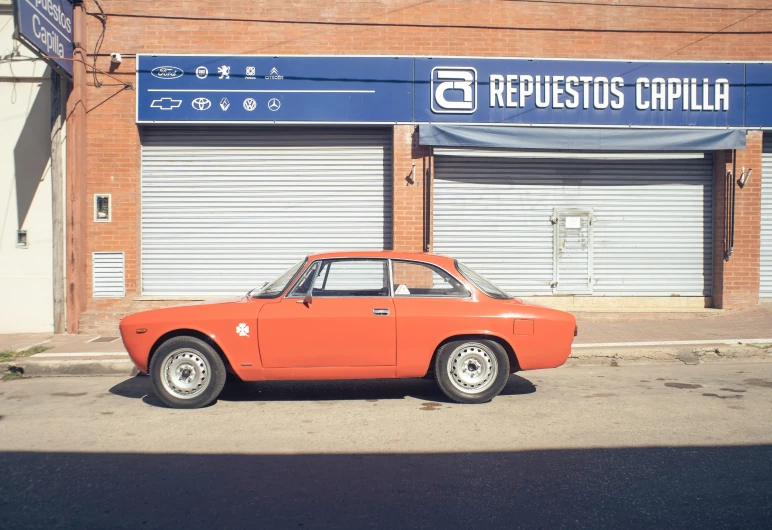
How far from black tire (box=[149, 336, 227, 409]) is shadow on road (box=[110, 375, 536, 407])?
0.32 m

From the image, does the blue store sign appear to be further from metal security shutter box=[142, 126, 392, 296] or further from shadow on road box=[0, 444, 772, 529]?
shadow on road box=[0, 444, 772, 529]

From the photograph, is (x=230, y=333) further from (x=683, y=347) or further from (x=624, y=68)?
(x=624, y=68)

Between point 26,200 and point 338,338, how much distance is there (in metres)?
7.54

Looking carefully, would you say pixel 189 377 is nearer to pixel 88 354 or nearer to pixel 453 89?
pixel 88 354

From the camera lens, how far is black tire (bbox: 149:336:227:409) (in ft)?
21.0

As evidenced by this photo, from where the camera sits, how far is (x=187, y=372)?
6512 millimetres

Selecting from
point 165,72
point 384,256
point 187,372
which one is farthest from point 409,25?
point 187,372

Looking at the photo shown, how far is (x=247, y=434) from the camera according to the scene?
18.4 ft

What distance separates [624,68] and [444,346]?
25.2 ft

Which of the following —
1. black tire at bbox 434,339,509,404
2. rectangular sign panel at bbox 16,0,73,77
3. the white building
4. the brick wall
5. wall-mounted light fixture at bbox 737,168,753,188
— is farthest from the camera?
the brick wall

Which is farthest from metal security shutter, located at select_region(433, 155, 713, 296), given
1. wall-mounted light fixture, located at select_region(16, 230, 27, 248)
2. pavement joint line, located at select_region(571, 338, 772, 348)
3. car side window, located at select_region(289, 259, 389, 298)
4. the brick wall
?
wall-mounted light fixture, located at select_region(16, 230, 27, 248)

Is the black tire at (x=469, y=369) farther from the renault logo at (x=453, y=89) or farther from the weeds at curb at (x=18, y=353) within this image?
the renault logo at (x=453, y=89)

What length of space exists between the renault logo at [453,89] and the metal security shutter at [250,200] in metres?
1.10

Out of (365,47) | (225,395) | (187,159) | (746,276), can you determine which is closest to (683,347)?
(746,276)
